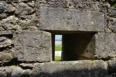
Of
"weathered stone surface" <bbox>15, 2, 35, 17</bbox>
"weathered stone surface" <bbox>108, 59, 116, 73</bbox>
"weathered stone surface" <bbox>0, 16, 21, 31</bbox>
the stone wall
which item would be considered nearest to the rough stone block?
the stone wall

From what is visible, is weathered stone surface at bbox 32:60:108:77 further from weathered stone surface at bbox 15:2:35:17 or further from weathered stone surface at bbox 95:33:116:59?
weathered stone surface at bbox 15:2:35:17

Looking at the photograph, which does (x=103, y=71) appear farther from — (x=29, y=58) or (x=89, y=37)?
(x=29, y=58)

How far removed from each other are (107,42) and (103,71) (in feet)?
1.32

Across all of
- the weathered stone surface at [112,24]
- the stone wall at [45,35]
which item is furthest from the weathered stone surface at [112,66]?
the weathered stone surface at [112,24]

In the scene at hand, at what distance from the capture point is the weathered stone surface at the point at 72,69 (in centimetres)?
185

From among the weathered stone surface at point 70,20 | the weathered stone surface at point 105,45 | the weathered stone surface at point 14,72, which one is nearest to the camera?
the weathered stone surface at point 14,72

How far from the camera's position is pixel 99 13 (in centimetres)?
A: 212

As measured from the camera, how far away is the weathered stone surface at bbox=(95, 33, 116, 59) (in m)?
2.09

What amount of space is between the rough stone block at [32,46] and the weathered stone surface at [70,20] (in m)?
0.13

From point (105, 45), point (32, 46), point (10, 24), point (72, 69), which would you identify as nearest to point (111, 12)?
point (105, 45)

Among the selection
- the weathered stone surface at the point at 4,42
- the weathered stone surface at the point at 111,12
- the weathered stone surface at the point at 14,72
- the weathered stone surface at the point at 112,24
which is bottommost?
the weathered stone surface at the point at 14,72

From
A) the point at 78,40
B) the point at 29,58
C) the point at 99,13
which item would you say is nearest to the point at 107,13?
the point at 99,13

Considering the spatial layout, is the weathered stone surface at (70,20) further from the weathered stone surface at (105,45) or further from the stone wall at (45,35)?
the weathered stone surface at (105,45)

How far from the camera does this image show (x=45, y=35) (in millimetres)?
1888
